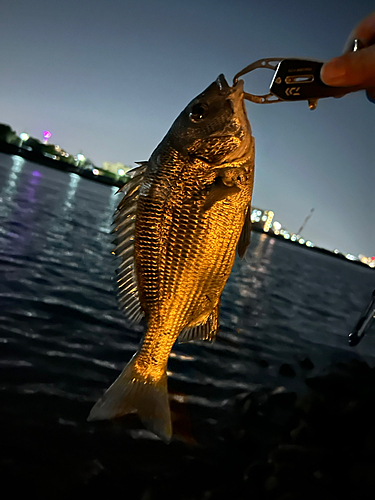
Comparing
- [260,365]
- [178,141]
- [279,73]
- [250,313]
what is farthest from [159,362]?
[250,313]

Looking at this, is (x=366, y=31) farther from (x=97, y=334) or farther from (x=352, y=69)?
(x=97, y=334)

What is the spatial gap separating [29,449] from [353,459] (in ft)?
10.4

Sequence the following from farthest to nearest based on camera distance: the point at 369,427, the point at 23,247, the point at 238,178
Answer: the point at 23,247
the point at 369,427
the point at 238,178

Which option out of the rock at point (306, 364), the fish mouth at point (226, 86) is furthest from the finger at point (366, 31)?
the rock at point (306, 364)

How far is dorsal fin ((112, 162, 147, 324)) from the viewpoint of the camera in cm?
237

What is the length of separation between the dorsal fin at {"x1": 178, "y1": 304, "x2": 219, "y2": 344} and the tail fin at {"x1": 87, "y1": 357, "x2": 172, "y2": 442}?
14.9 inches

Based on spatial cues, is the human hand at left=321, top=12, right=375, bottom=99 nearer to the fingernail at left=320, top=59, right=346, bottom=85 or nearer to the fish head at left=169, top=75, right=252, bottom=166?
the fingernail at left=320, top=59, right=346, bottom=85

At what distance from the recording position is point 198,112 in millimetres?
2357

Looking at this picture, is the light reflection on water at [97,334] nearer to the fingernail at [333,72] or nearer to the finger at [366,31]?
the fingernail at [333,72]

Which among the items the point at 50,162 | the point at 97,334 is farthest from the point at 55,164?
the point at 97,334

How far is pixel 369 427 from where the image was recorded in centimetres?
429

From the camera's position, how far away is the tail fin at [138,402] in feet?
7.66

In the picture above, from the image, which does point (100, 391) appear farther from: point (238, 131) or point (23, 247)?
point (23, 247)

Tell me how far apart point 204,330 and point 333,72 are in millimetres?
1803
